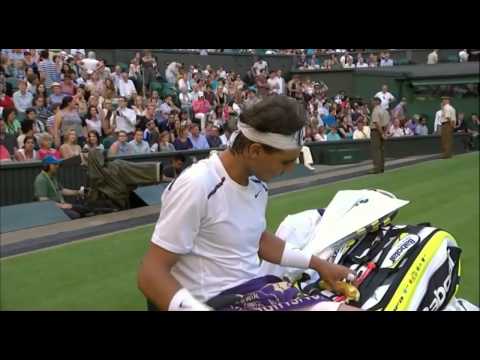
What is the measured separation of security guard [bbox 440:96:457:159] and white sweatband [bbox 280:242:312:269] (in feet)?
8.97

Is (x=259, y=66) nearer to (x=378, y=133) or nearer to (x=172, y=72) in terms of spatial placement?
(x=172, y=72)

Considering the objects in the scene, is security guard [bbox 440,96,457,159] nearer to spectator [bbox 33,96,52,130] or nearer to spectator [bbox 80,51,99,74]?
spectator [bbox 80,51,99,74]

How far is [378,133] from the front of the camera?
10.3 feet

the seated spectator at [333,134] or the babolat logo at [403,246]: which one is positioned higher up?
the seated spectator at [333,134]

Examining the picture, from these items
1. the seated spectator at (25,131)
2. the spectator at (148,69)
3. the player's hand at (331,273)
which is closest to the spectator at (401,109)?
the spectator at (148,69)

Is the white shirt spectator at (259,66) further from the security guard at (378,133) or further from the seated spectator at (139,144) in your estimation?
the seated spectator at (139,144)

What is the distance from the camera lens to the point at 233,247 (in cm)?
186

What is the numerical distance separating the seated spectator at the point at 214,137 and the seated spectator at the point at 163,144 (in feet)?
2.18

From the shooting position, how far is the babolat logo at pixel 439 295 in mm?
2264

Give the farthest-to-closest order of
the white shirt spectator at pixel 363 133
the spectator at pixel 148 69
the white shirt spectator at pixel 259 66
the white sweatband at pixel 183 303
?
1. the white shirt spectator at pixel 363 133
2. the spectator at pixel 148 69
3. the white shirt spectator at pixel 259 66
4. the white sweatband at pixel 183 303

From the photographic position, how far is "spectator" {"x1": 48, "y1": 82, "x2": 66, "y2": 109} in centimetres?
385

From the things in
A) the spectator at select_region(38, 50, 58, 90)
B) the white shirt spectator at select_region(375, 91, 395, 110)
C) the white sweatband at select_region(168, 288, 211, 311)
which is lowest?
the white sweatband at select_region(168, 288, 211, 311)

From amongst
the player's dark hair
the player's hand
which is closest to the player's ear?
the player's dark hair
